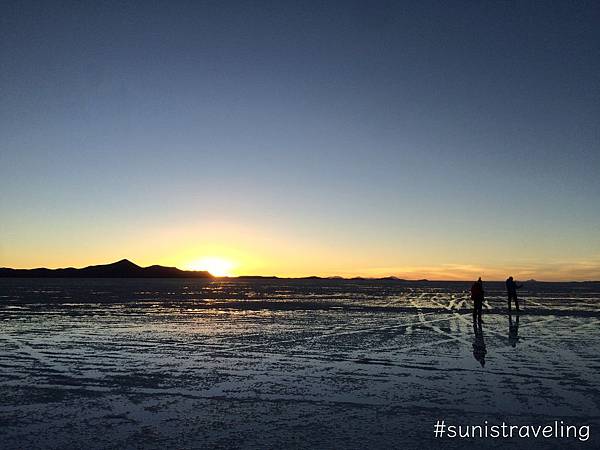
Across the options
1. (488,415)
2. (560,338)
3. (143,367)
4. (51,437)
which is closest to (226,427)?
(51,437)

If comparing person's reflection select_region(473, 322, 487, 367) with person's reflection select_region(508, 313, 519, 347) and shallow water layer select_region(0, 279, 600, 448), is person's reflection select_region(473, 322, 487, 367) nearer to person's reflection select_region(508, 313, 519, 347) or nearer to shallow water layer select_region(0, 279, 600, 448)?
shallow water layer select_region(0, 279, 600, 448)

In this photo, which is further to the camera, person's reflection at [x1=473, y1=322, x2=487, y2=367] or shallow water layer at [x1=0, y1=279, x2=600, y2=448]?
person's reflection at [x1=473, y1=322, x2=487, y2=367]

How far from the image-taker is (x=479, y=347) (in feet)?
47.2

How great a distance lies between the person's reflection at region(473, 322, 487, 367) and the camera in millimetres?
12445

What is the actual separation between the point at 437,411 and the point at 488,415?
69 centimetres

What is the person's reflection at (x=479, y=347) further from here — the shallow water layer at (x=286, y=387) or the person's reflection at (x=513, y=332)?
the person's reflection at (x=513, y=332)

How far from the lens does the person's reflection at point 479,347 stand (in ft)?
40.8

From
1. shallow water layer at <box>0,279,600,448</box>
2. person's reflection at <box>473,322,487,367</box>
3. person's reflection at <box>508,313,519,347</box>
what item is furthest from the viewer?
person's reflection at <box>508,313,519,347</box>

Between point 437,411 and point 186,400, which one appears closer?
point 437,411

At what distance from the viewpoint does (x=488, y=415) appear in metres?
7.46

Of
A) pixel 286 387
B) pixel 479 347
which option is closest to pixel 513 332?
pixel 479 347

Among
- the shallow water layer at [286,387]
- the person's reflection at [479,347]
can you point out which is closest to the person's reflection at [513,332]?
the shallow water layer at [286,387]

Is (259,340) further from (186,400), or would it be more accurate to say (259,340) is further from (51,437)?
(51,437)

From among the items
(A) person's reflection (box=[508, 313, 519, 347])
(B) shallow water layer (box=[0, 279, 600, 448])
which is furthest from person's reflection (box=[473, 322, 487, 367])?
(A) person's reflection (box=[508, 313, 519, 347])
